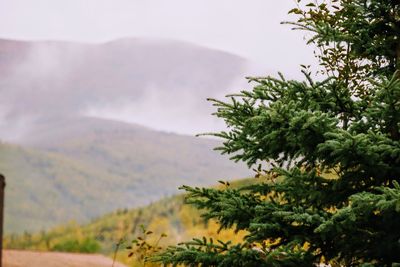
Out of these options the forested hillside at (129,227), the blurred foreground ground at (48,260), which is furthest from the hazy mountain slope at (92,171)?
the blurred foreground ground at (48,260)

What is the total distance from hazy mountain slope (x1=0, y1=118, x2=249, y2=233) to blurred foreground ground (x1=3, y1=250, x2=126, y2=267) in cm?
7821

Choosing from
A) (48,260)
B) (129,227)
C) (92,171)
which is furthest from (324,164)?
(92,171)

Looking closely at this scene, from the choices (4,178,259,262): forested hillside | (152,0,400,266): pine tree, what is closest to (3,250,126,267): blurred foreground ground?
(152,0,400,266): pine tree

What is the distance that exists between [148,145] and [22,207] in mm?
53854

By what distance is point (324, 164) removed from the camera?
179 inches

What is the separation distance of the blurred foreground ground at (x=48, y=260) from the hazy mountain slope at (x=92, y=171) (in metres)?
78.2

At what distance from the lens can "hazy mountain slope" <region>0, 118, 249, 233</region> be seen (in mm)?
105625

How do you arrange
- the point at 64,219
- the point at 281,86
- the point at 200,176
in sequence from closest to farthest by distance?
the point at 281,86 < the point at 64,219 < the point at 200,176

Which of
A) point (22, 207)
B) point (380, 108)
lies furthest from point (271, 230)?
point (22, 207)

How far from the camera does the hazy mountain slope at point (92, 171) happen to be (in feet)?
347

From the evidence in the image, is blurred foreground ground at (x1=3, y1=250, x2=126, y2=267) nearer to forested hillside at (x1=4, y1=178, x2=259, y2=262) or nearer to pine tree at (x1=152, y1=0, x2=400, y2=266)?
pine tree at (x1=152, y1=0, x2=400, y2=266)

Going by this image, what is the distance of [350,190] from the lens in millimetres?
4645

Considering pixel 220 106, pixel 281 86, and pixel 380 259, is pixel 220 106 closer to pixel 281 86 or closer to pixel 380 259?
pixel 281 86

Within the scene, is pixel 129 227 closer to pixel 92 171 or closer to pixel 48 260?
pixel 48 260
